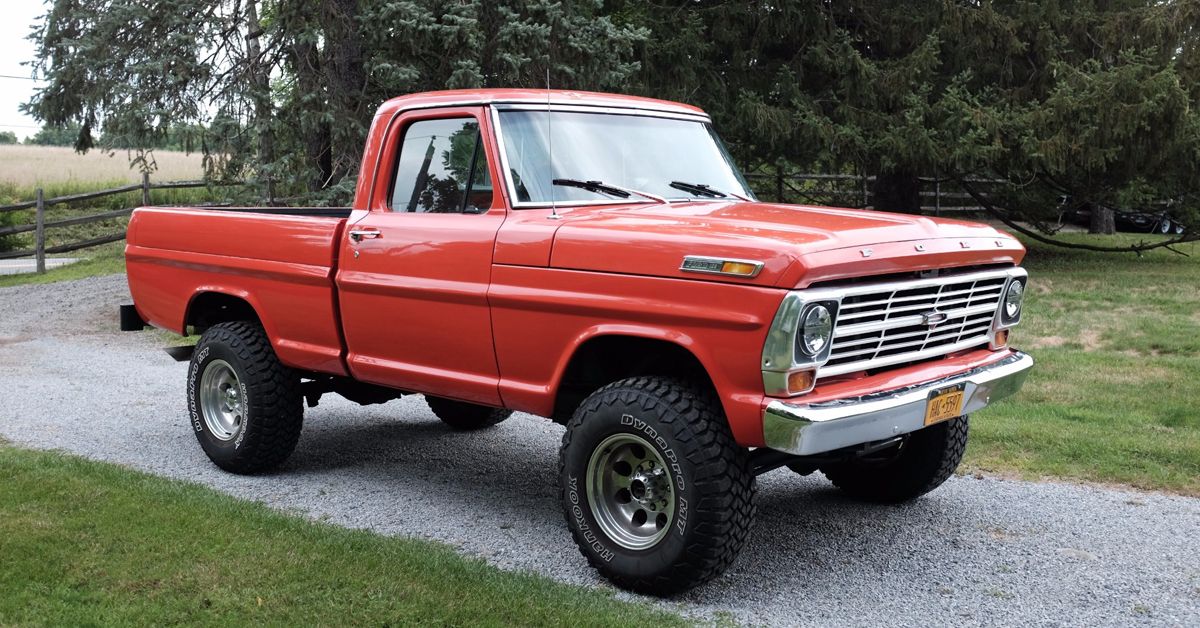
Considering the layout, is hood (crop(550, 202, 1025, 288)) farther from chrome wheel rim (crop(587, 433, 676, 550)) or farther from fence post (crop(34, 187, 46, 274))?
fence post (crop(34, 187, 46, 274))

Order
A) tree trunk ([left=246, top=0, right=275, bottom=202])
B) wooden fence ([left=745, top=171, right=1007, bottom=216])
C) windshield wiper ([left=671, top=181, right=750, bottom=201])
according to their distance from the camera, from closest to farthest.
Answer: windshield wiper ([left=671, top=181, right=750, bottom=201])
tree trunk ([left=246, top=0, right=275, bottom=202])
wooden fence ([left=745, top=171, right=1007, bottom=216])

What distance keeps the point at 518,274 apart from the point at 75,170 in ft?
129

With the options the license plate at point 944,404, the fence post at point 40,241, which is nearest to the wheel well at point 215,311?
the license plate at point 944,404

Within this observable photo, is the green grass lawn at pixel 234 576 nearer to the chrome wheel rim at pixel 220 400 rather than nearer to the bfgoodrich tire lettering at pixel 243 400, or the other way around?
the bfgoodrich tire lettering at pixel 243 400

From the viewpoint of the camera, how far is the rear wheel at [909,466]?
19.7ft

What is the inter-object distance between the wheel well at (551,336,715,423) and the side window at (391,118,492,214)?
0.94 metres

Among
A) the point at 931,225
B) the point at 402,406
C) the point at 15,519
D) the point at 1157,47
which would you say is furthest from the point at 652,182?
the point at 1157,47

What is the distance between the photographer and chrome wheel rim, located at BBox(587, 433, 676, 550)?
4863 mm

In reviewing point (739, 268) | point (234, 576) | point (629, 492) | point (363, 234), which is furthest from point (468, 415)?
point (739, 268)

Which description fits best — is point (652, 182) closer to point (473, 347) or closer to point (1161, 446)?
point (473, 347)

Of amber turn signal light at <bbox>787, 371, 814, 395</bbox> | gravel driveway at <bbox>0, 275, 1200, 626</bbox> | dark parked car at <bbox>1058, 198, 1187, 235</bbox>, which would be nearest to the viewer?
amber turn signal light at <bbox>787, 371, 814, 395</bbox>

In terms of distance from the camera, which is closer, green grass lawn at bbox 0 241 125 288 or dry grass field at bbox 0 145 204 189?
green grass lawn at bbox 0 241 125 288

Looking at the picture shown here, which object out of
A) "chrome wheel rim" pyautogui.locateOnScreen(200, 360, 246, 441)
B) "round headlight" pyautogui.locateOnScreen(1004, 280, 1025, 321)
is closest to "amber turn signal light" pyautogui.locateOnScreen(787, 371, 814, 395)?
"round headlight" pyautogui.locateOnScreen(1004, 280, 1025, 321)

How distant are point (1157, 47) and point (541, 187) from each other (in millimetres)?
14691
